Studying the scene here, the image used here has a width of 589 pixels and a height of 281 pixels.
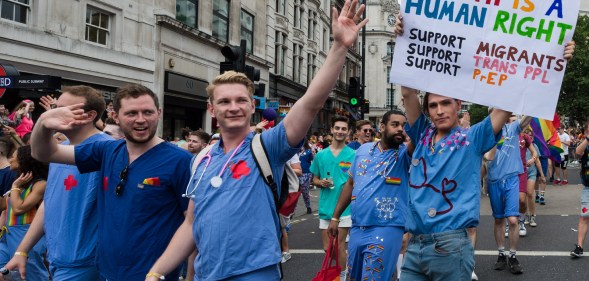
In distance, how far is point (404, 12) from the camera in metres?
3.66

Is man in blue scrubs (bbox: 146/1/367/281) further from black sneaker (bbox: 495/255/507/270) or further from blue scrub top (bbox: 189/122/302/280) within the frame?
black sneaker (bbox: 495/255/507/270)

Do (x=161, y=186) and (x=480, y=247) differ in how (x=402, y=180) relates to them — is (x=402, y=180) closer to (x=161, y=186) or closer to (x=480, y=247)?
(x=161, y=186)

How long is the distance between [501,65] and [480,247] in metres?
5.67

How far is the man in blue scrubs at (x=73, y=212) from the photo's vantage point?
349 centimetres

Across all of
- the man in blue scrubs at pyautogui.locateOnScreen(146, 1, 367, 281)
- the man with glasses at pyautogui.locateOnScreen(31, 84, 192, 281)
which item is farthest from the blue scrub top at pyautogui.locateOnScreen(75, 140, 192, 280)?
the man in blue scrubs at pyautogui.locateOnScreen(146, 1, 367, 281)

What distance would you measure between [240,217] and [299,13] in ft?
114

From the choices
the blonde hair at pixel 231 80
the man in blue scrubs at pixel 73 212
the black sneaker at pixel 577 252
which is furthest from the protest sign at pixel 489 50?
the black sneaker at pixel 577 252

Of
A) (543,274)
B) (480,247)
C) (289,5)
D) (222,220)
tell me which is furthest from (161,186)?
(289,5)

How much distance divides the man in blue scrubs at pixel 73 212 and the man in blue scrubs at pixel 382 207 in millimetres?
2221

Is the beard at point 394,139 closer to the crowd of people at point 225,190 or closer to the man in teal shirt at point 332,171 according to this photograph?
the crowd of people at point 225,190

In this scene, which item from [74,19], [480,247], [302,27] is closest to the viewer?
[480,247]

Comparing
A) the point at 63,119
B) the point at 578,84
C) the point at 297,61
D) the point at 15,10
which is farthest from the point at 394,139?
the point at 578,84

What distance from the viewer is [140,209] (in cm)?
311

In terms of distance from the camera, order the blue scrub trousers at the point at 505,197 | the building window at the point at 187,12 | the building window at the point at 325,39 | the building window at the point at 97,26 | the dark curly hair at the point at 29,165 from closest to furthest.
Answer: the dark curly hair at the point at 29,165
the blue scrub trousers at the point at 505,197
the building window at the point at 97,26
the building window at the point at 187,12
the building window at the point at 325,39
